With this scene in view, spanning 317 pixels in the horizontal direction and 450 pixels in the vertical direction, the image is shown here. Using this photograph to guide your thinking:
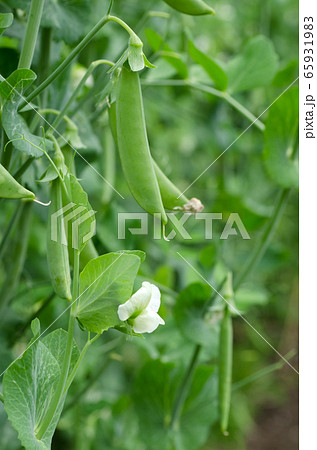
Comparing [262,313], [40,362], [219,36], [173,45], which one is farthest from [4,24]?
[262,313]

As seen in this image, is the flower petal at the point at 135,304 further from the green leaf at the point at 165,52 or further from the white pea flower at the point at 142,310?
the green leaf at the point at 165,52

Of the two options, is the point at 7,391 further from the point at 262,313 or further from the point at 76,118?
the point at 262,313

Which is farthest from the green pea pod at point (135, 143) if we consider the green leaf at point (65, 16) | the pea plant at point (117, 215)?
the green leaf at point (65, 16)

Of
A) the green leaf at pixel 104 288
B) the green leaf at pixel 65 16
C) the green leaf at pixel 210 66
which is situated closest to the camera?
the green leaf at pixel 104 288

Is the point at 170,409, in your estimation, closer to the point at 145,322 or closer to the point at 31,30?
the point at 145,322

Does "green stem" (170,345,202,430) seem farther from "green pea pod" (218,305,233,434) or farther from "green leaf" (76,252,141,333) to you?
"green leaf" (76,252,141,333)

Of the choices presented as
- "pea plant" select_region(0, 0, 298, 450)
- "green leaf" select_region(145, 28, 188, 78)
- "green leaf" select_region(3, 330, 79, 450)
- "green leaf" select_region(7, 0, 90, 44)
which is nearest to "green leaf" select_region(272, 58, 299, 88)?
"pea plant" select_region(0, 0, 298, 450)
